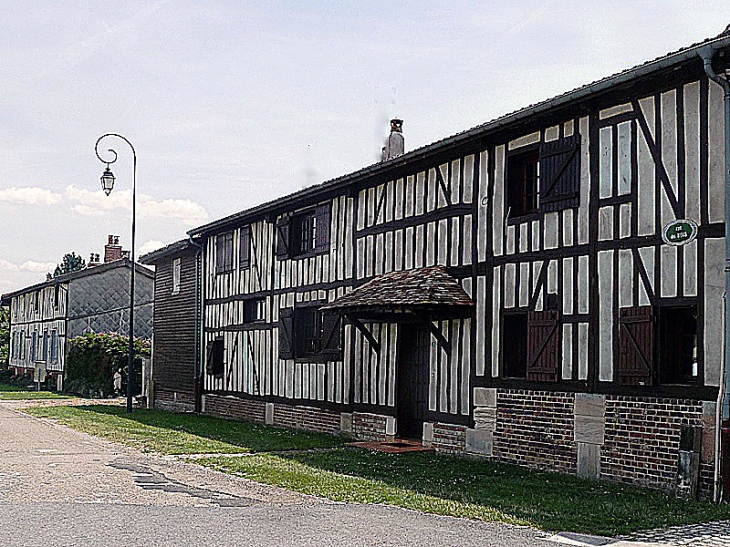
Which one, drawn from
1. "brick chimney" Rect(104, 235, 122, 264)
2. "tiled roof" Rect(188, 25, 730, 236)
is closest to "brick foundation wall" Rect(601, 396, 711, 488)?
"tiled roof" Rect(188, 25, 730, 236)

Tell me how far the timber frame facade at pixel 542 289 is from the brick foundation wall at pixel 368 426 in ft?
0.16

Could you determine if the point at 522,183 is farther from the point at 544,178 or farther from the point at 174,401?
the point at 174,401

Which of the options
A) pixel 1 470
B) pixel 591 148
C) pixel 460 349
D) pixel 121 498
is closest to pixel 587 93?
pixel 591 148

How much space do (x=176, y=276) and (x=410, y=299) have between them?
14959 millimetres

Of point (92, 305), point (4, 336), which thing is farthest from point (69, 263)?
point (92, 305)

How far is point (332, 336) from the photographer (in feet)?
62.4

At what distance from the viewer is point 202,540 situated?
7.99 m

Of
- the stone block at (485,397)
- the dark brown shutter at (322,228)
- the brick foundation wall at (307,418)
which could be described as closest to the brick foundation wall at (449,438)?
the stone block at (485,397)

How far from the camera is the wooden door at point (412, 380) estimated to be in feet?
53.4

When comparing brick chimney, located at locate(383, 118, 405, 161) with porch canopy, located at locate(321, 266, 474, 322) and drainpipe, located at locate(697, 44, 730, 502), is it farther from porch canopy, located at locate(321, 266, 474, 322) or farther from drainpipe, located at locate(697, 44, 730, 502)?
drainpipe, located at locate(697, 44, 730, 502)

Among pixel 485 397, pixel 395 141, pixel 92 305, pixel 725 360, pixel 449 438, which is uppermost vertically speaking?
pixel 395 141

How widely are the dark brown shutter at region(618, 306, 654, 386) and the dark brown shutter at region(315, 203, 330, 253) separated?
8.66 m

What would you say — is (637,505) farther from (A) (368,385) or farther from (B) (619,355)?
(A) (368,385)

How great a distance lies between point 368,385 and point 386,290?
2698mm
